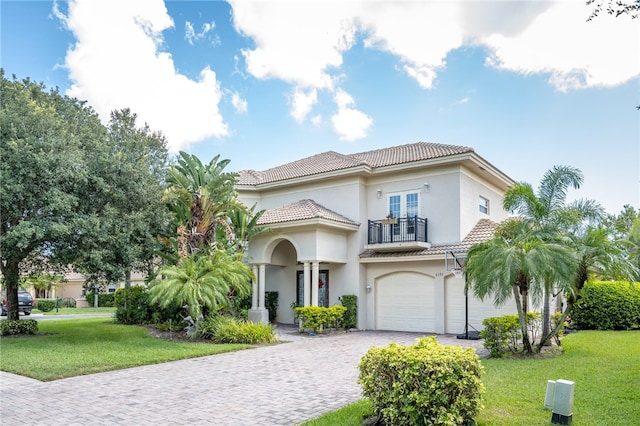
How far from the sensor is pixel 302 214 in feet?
64.8

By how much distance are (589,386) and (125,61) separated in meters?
14.8

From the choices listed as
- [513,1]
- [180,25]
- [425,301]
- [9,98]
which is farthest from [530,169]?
[9,98]

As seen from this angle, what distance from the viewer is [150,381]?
942 cm

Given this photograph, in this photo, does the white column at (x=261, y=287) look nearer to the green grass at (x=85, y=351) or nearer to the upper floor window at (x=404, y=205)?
the green grass at (x=85, y=351)

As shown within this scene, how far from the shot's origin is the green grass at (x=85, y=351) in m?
10.4

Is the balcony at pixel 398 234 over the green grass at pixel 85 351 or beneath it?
over

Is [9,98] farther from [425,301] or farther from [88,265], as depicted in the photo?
[425,301]

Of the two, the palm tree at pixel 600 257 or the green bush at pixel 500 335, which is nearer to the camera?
the palm tree at pixel 600 257

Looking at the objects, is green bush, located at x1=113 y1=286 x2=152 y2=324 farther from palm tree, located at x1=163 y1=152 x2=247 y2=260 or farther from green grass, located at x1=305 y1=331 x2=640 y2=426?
green grass, located at x1=305 y1=331 x2=640 y2=426

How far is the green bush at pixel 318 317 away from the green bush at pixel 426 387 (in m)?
12.1

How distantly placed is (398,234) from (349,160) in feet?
15.8

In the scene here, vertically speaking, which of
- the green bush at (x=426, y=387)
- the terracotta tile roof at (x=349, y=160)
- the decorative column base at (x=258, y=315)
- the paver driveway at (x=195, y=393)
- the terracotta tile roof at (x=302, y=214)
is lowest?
the decorative column base at (x=258, y=315)

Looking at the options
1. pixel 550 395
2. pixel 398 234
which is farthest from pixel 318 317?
pixel 550 395

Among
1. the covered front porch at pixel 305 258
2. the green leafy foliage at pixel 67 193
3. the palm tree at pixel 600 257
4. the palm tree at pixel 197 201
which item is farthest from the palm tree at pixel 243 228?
the palm tree at pixel 600 257
